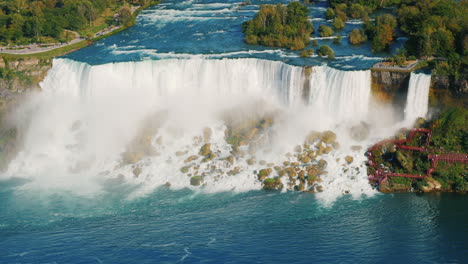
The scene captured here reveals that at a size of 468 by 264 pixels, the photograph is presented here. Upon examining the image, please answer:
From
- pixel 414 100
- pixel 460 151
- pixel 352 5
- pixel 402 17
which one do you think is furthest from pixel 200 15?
pixel 460 151

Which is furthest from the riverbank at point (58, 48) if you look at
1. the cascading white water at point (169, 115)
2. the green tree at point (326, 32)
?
the green tree at point (326, 32)

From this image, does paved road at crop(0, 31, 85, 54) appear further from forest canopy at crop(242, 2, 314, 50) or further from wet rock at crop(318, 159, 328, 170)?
wet rock at crop(318, 159, 328, 170)

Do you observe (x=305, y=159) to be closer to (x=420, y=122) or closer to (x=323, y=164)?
(x=323, y=164)

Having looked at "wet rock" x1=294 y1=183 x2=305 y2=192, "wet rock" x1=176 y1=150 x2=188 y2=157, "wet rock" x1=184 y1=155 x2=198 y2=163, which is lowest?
"wet rock" x1=294 y1=183 x2=305 y2=192

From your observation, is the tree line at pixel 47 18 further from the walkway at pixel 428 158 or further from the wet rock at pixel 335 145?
the walkway at pixel 428 158

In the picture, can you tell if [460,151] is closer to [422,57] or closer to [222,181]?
[422,57]

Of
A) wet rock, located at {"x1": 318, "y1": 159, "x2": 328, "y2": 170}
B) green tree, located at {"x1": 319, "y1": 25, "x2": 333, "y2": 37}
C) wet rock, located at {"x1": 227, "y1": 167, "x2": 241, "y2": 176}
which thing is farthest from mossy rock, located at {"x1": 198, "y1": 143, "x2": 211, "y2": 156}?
→ green tree, located at {"x1": 319, "y1": 25, "x2": 333, "y2": 37}

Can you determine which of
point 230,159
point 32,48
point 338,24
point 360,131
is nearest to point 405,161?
point 360,131
